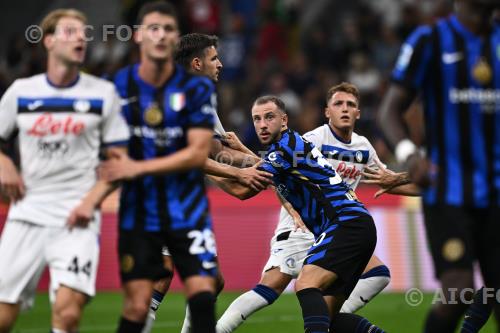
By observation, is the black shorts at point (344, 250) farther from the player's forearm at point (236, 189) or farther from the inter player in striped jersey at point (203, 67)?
the inter player in striped jersey at point (203, 67)

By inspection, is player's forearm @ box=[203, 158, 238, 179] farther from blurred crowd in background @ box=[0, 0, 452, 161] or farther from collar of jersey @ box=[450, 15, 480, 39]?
blurred crowd in background @ box=[0, 0, 452, 161]

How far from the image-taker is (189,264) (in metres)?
6.78

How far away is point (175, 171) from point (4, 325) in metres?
1.49

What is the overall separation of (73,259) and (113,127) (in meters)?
0.87

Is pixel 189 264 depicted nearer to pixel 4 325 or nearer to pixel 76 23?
pixel 4 325

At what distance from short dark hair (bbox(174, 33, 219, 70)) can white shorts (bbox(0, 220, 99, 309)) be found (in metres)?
2.65

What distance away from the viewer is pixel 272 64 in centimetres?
2145

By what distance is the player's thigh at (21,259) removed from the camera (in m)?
6.72

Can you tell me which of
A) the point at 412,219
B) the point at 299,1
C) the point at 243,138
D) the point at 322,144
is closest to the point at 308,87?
the point at 243,138

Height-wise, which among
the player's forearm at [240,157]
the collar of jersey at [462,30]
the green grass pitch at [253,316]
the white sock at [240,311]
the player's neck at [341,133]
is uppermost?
the collar of jersey at [462,30]

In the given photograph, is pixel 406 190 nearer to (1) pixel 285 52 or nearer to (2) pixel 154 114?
(2) pixel 154 114

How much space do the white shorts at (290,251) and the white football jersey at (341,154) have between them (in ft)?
0.34

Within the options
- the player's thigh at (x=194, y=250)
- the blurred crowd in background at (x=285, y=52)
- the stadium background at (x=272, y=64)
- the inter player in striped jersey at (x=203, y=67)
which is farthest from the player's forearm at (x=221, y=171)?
the blurred crowd in background at (x=285, y=52)

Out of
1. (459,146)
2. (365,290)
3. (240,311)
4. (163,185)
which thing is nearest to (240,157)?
(240,311)
